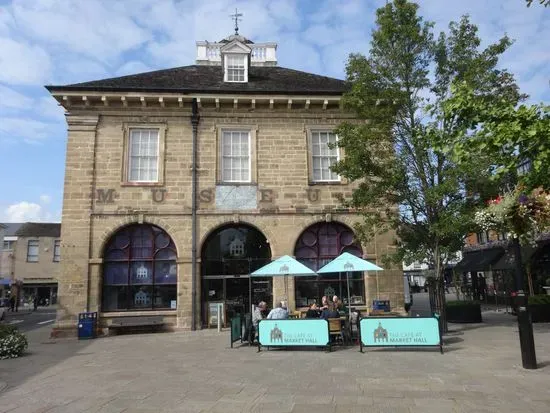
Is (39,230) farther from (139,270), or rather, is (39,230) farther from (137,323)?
(137,323)

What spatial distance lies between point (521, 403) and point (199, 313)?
40.0ft

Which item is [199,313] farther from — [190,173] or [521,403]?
[521,403]

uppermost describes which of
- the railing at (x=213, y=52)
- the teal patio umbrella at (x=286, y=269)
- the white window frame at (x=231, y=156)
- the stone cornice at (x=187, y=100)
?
the railing at (x=213, y=52)

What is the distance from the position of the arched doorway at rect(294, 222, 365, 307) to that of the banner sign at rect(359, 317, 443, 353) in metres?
6.26

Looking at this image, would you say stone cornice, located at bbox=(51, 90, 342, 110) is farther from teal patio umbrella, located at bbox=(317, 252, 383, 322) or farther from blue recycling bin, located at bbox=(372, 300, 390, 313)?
blue recycling bin, located at bbox=(372, 300, 390, 313)

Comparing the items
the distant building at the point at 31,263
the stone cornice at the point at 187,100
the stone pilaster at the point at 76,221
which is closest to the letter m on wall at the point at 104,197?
the stone pilaster at the point at 76,221

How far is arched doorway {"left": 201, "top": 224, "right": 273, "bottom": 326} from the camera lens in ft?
58.1

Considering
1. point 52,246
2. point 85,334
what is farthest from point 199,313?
A: point 52,246

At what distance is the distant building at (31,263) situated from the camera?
49.0m

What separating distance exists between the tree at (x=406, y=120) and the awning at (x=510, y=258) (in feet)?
24.5

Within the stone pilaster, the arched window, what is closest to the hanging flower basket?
the arched window

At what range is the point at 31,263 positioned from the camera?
49.5 meters

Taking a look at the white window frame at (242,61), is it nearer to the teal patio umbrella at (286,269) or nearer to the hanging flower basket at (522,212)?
the teal patio umbrella at (286,269)

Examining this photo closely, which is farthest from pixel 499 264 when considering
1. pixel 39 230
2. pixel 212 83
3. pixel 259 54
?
pixel 39 230
